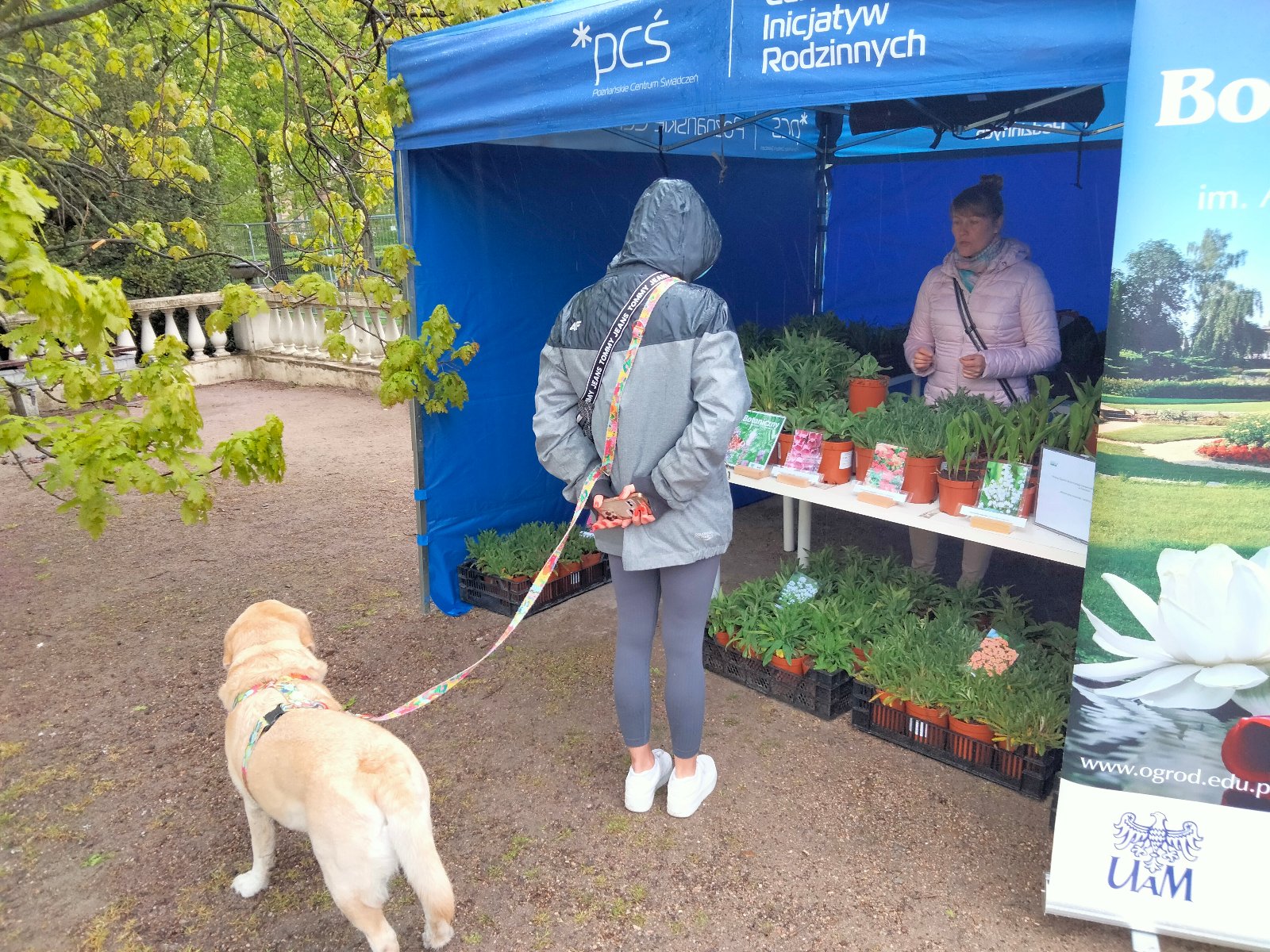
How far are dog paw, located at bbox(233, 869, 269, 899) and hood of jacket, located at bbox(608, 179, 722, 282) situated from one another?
2.16 metres

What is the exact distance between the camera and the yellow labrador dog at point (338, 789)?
7.07 feet

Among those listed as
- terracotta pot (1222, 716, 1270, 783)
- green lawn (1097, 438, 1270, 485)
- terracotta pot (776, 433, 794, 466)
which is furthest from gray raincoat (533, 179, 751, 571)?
terracotta pot (1222, 716, 1270, 783)

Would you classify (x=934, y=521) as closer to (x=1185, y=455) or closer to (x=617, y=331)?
(x=1185, y=455)

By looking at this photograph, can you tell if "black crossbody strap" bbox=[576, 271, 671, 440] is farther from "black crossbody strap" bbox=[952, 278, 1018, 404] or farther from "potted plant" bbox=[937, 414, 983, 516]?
"black crossbody strap" bbox=[952, 278, 1018, 404]

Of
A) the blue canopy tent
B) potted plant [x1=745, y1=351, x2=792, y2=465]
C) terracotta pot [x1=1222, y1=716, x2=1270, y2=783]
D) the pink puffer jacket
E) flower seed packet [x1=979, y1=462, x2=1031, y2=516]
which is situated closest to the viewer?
terracotta pot [x1=1222, y1=716, x2=1270, y2=783]

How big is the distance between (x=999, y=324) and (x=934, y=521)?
110 centimetres

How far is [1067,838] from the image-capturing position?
95.6 inches

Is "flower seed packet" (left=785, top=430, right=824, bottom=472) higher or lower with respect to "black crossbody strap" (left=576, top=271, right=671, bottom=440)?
lower

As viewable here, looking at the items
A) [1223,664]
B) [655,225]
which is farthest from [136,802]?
[1223,664]

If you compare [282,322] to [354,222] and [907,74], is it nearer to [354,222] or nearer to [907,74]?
[354,222]

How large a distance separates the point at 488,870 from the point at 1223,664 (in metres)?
2.15

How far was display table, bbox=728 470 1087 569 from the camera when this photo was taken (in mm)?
3076

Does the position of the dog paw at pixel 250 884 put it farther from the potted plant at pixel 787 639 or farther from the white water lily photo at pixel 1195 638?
the white water lily photo at pixel 1195 638

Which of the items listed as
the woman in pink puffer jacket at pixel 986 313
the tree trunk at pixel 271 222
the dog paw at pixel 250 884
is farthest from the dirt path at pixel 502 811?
the tree trunk at pixel 271 222
